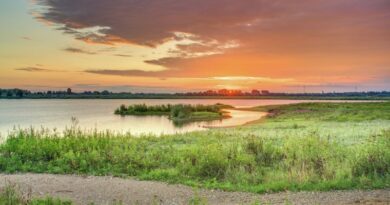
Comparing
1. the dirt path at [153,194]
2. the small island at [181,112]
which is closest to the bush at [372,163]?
the dirt path at [153,194]

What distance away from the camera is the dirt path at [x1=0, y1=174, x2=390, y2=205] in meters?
10.7

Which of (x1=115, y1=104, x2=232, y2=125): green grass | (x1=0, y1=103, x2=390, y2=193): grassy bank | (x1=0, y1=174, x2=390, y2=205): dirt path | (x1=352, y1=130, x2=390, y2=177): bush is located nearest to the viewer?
(x1=0, y1=174, x2=390, y2=205): dirt path

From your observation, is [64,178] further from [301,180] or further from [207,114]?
[207,114]

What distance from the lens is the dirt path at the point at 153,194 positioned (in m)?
10.7

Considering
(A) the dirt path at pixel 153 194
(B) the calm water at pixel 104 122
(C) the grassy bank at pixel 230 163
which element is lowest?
(B) the calm water at pixel 104 122

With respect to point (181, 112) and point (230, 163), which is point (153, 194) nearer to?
point (230, 163)

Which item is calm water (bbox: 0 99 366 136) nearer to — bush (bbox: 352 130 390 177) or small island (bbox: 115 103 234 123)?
small island (bbox: 115 103 234 123)

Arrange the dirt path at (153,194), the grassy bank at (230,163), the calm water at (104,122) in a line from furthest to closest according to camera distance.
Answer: the calm water at (104,122)
the grassy bank at (230,163)
the dirt path at (153,194)

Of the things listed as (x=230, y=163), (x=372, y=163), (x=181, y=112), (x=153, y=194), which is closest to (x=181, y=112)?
(x=181, y=112)

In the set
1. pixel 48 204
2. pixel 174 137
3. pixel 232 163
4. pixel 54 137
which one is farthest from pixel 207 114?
pixel 48 204

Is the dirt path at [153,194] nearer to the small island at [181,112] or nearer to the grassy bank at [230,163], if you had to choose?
the grassy bank at [230,163]

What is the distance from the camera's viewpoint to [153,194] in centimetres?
1156

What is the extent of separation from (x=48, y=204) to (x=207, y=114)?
54484 millimetres

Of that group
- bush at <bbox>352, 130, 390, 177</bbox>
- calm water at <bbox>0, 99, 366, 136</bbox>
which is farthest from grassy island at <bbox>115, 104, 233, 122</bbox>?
bush at <bbox>352, 130, 390, 177</bbox>
